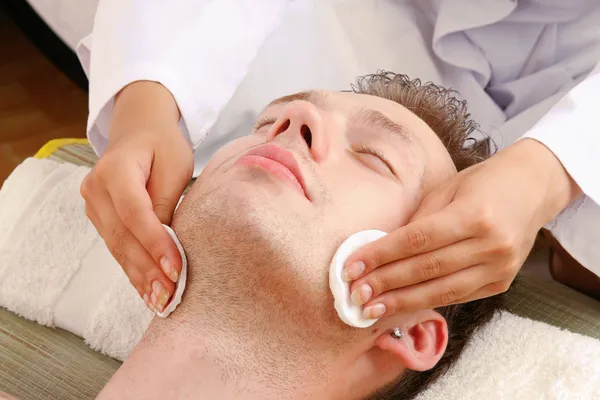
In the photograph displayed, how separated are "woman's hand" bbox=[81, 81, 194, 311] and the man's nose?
165 millimetres

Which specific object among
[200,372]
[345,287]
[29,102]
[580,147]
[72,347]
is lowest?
[29,102]

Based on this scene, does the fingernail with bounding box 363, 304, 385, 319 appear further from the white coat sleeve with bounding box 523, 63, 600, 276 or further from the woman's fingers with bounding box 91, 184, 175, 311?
the white coat sleeve with bounding box 523, 63, 600, 276

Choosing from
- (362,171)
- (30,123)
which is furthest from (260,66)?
(30,123)

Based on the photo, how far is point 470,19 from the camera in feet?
4.66

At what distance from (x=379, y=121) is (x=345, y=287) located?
1.15 ft

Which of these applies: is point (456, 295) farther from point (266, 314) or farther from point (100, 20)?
point (100, 20)

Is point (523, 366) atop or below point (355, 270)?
below

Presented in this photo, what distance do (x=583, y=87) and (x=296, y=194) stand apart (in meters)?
0.56

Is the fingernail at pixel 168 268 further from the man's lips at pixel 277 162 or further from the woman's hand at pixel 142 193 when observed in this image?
the man's lips at pixel 277 162

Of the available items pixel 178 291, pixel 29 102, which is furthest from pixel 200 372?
pixel 29 102

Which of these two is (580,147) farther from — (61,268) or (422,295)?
(61,268)

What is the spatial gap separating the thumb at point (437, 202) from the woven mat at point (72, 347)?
0.49 m

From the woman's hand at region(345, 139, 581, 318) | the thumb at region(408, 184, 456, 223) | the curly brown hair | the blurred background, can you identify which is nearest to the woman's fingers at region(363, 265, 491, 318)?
the woman's hand at region(345, 139, 581, 318)

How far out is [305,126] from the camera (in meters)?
1.03
